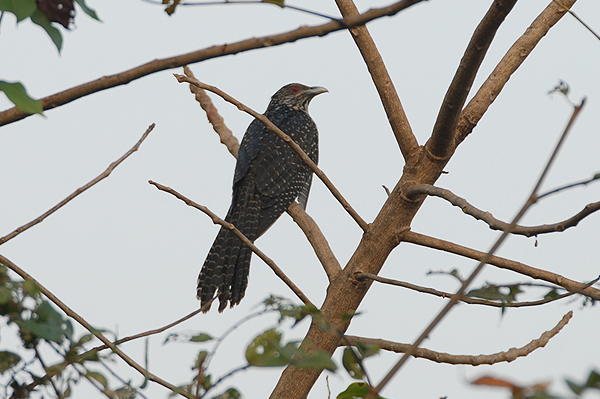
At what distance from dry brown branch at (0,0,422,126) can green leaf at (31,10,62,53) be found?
0.15 meters

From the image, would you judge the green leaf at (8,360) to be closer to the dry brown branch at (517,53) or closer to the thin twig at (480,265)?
the thin twig at (480,265)

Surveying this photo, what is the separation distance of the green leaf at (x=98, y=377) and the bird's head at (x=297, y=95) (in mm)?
6285

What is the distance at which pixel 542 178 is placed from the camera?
1019mm

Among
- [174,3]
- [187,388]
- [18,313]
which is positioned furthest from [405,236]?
[18,313]

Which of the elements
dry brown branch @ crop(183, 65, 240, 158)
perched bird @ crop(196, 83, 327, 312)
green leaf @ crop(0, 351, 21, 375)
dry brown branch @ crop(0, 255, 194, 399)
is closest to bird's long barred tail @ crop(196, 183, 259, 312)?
perched bird @ crop(196, 83, 327, 312)

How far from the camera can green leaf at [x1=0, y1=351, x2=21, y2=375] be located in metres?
1.04

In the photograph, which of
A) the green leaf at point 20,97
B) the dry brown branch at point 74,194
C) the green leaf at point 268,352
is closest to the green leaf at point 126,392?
the green leaf at point 268,352

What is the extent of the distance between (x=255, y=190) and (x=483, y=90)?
8.94 feet

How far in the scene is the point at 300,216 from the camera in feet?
16.4

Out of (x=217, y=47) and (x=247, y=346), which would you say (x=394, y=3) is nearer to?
(x=217, y=47)

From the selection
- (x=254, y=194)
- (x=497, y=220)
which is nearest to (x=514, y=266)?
(x=497, y=220)

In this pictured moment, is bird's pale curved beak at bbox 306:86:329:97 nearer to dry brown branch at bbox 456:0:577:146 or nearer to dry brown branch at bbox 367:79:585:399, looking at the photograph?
dry brown branch at bbox 456:0:577:146

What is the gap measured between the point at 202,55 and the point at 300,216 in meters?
3.70

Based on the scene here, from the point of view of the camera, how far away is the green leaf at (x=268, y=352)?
90 centimetres
